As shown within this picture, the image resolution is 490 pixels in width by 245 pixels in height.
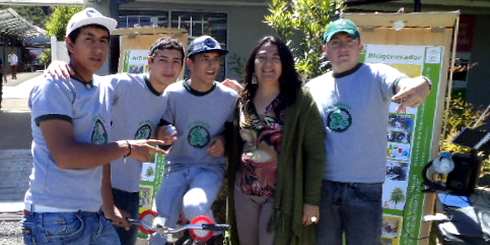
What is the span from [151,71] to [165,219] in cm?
90

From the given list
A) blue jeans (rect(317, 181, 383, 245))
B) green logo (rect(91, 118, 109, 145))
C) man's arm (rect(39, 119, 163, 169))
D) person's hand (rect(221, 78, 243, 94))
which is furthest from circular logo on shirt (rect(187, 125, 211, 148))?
man's arm (rect(39, 119, 163, 169))

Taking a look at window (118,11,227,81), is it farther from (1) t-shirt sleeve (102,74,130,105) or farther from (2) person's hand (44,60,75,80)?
(2) person's hand (44,60,75,80)

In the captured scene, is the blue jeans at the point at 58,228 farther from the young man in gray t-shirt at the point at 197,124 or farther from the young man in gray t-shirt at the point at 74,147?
the young man in gray t-shirt at the point at 197,124

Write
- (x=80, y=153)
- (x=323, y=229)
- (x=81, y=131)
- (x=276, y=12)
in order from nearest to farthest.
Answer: (x=80, y=153)
(x=81, y=131)
(x=323, y=229)
(x=276, y=12)

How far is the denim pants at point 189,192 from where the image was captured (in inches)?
116

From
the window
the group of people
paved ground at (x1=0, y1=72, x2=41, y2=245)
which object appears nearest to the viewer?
the group of people

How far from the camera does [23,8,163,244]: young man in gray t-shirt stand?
218cm

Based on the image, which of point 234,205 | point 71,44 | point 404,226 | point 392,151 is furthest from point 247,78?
point 404,226

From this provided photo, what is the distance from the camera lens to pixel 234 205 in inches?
133

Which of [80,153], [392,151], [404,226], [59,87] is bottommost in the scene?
[404,226]

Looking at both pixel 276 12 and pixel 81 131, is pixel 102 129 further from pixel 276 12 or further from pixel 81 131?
pixel 276 12

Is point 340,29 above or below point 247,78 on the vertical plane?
above

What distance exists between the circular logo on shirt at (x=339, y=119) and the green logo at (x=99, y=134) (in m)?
1.30

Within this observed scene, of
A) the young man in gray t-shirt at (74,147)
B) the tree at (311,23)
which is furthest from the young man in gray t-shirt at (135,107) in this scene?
the tree at (311,23)
